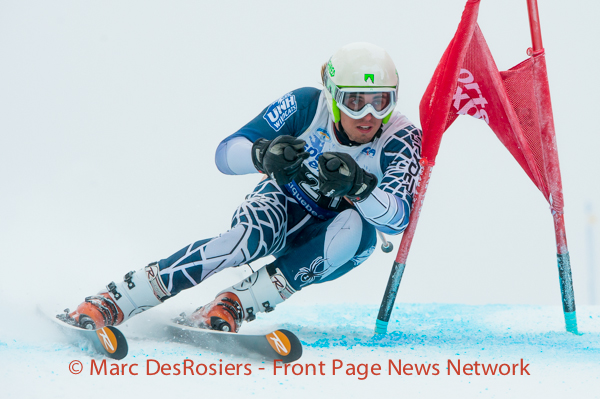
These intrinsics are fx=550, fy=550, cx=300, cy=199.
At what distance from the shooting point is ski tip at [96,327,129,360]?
6.06 feet

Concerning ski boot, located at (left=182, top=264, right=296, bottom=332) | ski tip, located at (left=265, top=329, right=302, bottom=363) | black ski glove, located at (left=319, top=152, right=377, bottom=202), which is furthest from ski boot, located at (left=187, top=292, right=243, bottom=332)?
black ski glove, located at (left=319, top=152, right=377, bottom=202)

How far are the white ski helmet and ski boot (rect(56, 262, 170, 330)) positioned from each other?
1052 millimetres

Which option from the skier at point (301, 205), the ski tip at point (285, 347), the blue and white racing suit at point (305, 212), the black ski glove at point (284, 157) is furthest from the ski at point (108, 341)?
the black ski glove at point (284, 157)

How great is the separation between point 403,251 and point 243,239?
30.5 inches

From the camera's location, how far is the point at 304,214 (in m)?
2.64

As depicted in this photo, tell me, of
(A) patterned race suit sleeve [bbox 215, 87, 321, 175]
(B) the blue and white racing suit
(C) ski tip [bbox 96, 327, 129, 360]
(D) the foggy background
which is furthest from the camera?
(D) the foggy background

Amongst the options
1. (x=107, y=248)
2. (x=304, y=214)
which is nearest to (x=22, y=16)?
(x=107, y=248)

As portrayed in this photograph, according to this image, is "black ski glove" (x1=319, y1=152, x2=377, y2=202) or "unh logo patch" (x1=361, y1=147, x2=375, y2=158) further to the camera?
"unh logo patch" (x1=361, y1=147, x2=375, y2=158)

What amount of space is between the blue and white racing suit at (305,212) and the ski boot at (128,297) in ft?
0.16

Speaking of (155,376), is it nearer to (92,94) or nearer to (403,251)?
(403,251)

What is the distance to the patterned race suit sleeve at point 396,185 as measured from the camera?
84.0 inches

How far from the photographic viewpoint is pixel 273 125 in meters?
2.51

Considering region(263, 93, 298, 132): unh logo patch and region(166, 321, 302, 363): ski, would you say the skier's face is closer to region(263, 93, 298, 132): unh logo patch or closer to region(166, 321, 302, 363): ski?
region(263, 93, 298, 132): unh logo patch

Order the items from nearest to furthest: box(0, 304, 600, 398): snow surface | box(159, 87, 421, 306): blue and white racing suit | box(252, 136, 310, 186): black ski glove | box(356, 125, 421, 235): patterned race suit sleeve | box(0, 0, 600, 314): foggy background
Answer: box(0, 304, 600, 398): snow surface, box(252, 136, 310, 186): black ski glove, box(356, 125, 421, 235): patterned race suit sleeve, box(159, 87, 421, 306): blue and white racing suit, box(0, 0, 600, 314): foggy background
